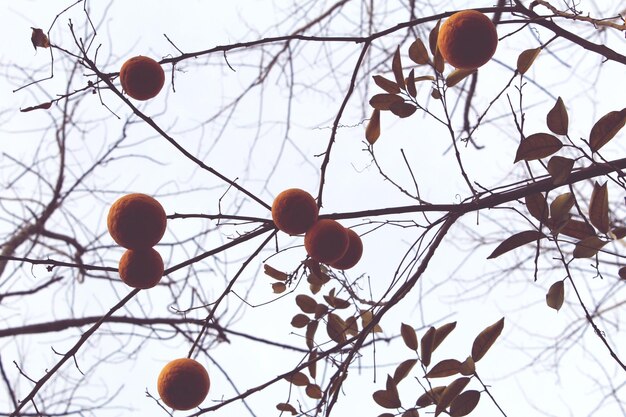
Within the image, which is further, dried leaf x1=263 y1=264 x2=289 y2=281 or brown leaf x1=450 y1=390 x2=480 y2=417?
dried leaf x1=263 y1=264 x2=289 y2=281

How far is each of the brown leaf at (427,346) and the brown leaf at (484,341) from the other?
11cm

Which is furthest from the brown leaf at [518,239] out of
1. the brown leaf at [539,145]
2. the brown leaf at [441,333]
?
the brown leaf at [441,333]

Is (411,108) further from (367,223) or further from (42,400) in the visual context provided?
(42,400)

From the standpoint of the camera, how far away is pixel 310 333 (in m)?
1.58

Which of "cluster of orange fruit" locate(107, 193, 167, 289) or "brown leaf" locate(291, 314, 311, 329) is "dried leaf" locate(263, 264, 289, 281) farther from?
"cluster of orange fruit" locate(107, 193, 167, 289)

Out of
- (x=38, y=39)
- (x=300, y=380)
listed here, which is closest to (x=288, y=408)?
(x=300, y=380)

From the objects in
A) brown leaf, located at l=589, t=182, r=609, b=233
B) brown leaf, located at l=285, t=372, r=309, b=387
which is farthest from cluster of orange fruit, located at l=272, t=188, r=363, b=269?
brown leaf, located at l=285, t=372, r=309, b=387

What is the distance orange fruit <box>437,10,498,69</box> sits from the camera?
982 mm

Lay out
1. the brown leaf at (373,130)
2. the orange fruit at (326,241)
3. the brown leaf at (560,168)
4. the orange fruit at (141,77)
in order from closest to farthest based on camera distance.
A: the brown leaf at (560,168), the orange fruit at (326,241), the orange fruit at (141,77), the brown leaf at (373,130)

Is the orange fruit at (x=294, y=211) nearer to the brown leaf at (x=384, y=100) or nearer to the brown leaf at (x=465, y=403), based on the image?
the brown leaf at (x=384, y=100)

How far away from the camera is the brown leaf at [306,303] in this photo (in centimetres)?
160

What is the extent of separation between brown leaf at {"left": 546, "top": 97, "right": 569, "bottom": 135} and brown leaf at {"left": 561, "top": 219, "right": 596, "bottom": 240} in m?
0.18

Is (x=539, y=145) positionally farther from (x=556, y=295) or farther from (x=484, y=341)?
(x=484, y=341)

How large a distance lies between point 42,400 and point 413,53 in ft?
8.44
